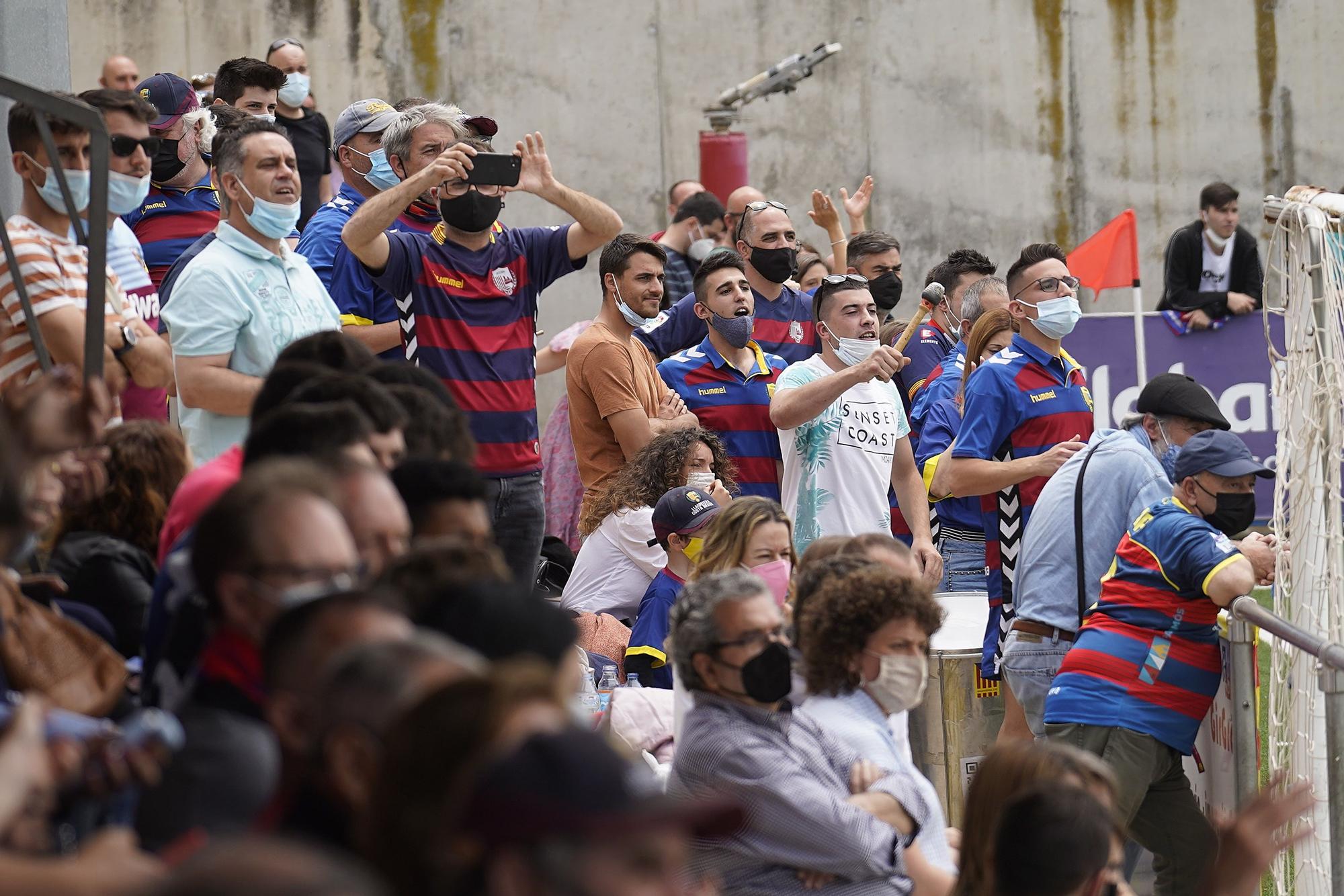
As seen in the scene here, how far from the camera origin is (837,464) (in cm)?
706

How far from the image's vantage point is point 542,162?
6.04 meters

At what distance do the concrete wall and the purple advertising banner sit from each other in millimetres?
3500

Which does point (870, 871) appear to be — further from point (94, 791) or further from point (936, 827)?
point (94, 791)

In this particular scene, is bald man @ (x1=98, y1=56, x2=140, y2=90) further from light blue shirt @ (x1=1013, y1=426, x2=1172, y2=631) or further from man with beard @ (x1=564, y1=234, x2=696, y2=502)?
light blue shirt @ (x1=1013, y1=426, x2=1172, y2=631)

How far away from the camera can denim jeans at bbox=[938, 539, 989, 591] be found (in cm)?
806

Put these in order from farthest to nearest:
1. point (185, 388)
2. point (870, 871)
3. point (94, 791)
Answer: point (185, 388) → point (870, 871) → point (94, 791)

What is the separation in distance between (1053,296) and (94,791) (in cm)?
567

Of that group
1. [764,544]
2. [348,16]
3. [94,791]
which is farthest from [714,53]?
[94,791]

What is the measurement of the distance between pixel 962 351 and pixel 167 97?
12.7 ft

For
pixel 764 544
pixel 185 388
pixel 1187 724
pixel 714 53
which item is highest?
pixel 714 53

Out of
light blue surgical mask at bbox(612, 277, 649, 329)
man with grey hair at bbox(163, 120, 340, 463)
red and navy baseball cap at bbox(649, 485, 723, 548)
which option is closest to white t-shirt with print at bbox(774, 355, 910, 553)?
light blue surgical mask at bbox(612, 277, 649, 329)

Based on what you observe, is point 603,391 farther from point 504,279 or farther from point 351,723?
point 351,723

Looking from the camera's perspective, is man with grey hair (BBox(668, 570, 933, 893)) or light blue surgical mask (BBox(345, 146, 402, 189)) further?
light blue surgical mask (BBox(345, 146, 402, 189))

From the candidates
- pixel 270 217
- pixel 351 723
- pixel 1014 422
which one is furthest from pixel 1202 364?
pixel 351 723
